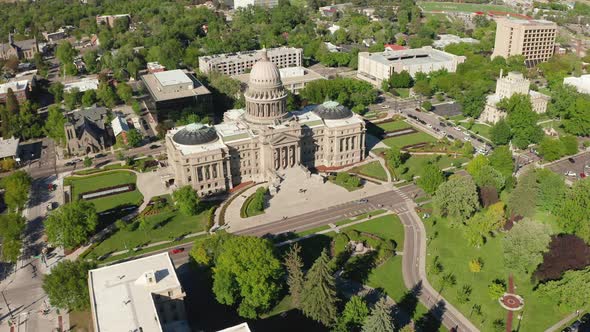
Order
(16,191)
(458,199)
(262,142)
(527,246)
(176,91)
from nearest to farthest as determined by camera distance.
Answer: (527,246) → (458,199) → (16,191) → (262,142) → (176,91)

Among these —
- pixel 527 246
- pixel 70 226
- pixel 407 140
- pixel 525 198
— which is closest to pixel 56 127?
pixel 70 226

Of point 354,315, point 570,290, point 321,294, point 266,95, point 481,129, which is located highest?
point 266,95

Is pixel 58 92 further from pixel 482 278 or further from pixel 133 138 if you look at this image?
pixel 482 278

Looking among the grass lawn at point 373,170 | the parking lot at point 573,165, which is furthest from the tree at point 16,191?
the parking lot at point 573,165

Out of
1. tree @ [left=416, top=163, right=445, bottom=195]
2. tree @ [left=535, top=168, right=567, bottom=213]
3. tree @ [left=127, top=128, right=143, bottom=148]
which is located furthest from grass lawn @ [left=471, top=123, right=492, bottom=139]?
tree @ [left=127, top=128, right=143, bottom=148]

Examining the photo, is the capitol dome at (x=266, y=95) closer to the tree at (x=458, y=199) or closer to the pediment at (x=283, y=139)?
the pediment at (x=283, y=139)

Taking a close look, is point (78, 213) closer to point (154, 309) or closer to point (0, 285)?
point (0, 285)

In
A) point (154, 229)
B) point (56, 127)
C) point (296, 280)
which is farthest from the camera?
point (56, 127)

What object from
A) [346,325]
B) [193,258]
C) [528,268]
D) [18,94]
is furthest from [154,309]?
[18,94]
